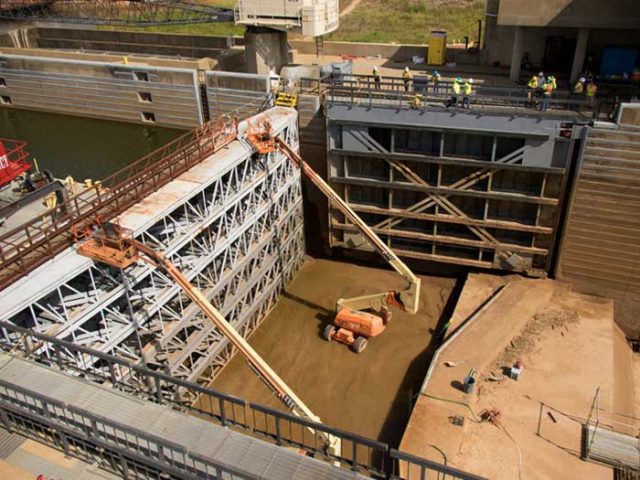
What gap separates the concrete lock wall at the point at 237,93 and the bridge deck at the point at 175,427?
18.9 m

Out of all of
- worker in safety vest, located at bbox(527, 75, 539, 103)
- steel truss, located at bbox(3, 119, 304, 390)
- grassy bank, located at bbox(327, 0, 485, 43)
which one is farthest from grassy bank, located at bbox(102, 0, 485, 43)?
steel truss, located at bbox(3, 119, 304, 390)

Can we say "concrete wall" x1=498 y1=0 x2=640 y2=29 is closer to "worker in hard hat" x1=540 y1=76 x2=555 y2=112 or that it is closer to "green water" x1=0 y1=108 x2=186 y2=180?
"worker in hard hat" x1=540 y1=76 x2=555 y2=112

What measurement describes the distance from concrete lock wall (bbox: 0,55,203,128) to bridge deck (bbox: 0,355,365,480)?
88.7 ft

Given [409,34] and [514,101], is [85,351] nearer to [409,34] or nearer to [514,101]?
[514,101]

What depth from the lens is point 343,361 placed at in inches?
922

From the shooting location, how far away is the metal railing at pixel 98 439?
36.4 ft

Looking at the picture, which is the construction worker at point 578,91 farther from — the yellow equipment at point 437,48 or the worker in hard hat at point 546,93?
the yellow equipment at point 437,48

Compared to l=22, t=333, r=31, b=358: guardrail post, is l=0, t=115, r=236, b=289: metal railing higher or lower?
higher

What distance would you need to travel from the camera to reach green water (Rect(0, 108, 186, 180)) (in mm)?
36844

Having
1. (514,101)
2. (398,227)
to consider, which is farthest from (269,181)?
(514,101)

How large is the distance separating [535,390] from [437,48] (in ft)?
73.2

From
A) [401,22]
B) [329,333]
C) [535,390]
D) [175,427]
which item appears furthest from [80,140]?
[401,22]

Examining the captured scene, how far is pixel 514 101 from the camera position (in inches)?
984

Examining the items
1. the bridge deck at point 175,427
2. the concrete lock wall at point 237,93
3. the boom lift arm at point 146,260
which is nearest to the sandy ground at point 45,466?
the bridge deck at point 175,427
